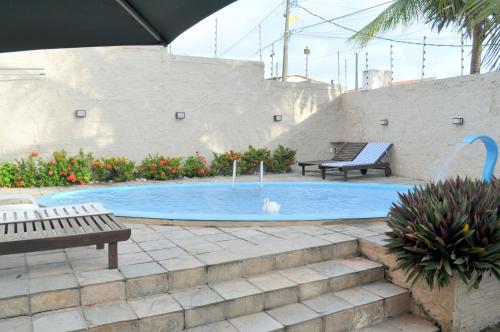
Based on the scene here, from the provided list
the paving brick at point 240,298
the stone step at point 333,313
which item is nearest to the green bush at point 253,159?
the stone step at point 333,313

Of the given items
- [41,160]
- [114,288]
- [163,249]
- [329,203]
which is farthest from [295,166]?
[114,288]

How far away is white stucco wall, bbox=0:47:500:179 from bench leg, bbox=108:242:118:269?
6.91 meters

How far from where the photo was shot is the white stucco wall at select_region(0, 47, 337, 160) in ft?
31.0

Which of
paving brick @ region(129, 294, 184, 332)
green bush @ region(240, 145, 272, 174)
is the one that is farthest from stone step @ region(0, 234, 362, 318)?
green bush @ region(240, 145, 272, 174)

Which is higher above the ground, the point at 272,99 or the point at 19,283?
the point at 272,99

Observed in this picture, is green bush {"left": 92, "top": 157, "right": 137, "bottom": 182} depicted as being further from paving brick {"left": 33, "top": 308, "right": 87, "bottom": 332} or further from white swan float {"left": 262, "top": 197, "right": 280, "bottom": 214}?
paving brick {"left": 33, "top": 308, "right": 87, "bottom": 332}

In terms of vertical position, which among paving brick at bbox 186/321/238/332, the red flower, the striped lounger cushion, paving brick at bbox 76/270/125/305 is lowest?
paving brick at bbox 186/321/238/332

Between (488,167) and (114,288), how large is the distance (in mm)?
5023

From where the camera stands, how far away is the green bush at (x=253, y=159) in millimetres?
11596

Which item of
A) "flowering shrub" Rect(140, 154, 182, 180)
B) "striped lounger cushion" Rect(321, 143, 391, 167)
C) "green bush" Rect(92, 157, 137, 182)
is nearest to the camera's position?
"green bush" Rect(92, 157, 137, 182)

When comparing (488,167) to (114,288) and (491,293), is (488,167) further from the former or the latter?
(114,288)

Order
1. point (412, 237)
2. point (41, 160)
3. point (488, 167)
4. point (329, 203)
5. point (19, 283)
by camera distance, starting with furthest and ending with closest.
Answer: point (41, 160)
point (329, 203)
point (488, 167)
point (412, 237)
point (19, 283)

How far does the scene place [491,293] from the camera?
155 inches

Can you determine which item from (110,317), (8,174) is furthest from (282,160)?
(110,317)
